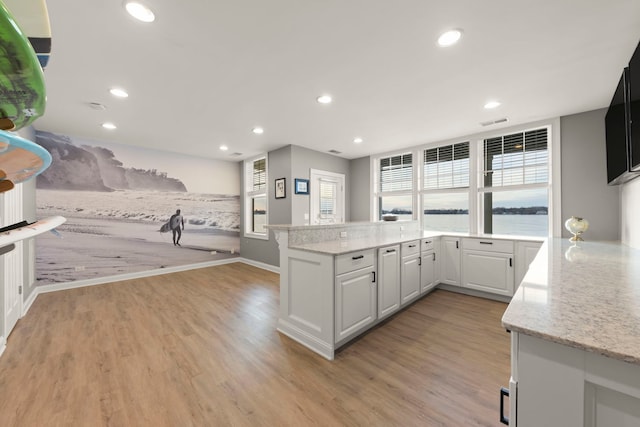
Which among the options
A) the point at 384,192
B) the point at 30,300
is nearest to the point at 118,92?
the point at 30,300

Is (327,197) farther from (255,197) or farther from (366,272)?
(366,272)

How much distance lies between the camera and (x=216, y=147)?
4809 millimetres

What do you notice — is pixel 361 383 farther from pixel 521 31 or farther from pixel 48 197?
pixel 48 197

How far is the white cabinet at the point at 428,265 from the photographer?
3.42m

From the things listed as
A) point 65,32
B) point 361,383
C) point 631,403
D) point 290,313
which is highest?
point 65,32

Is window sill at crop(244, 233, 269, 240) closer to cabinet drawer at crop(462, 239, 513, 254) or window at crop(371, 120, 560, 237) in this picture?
window at crop(371, 120, 560, 237)

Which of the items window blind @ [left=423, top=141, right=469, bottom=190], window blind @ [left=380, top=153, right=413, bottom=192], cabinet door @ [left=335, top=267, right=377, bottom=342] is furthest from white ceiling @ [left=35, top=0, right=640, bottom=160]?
cabinet door @ [left=335, top=267, right=377, bottom=342]

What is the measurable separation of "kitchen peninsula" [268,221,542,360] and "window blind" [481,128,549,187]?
1.03 m

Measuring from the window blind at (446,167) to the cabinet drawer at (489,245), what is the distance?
1.11m

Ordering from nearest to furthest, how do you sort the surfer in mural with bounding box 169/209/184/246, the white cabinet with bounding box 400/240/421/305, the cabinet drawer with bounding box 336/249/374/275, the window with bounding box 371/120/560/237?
the cabinet drawer with bounding box 336/249/374/275 < the white cabinet with bounding box 400/240/421/305 < the window with bounding box 371/120/560/237 < the surfer in mural with bounding box 169/209/184/246

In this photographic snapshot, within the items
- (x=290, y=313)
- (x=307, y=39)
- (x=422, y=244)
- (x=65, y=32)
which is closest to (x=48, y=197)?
(x=65, y=32)

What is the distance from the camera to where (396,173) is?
5.20 m

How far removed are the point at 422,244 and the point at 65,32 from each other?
157 inches

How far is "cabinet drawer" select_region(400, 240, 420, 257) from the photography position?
117 inches
